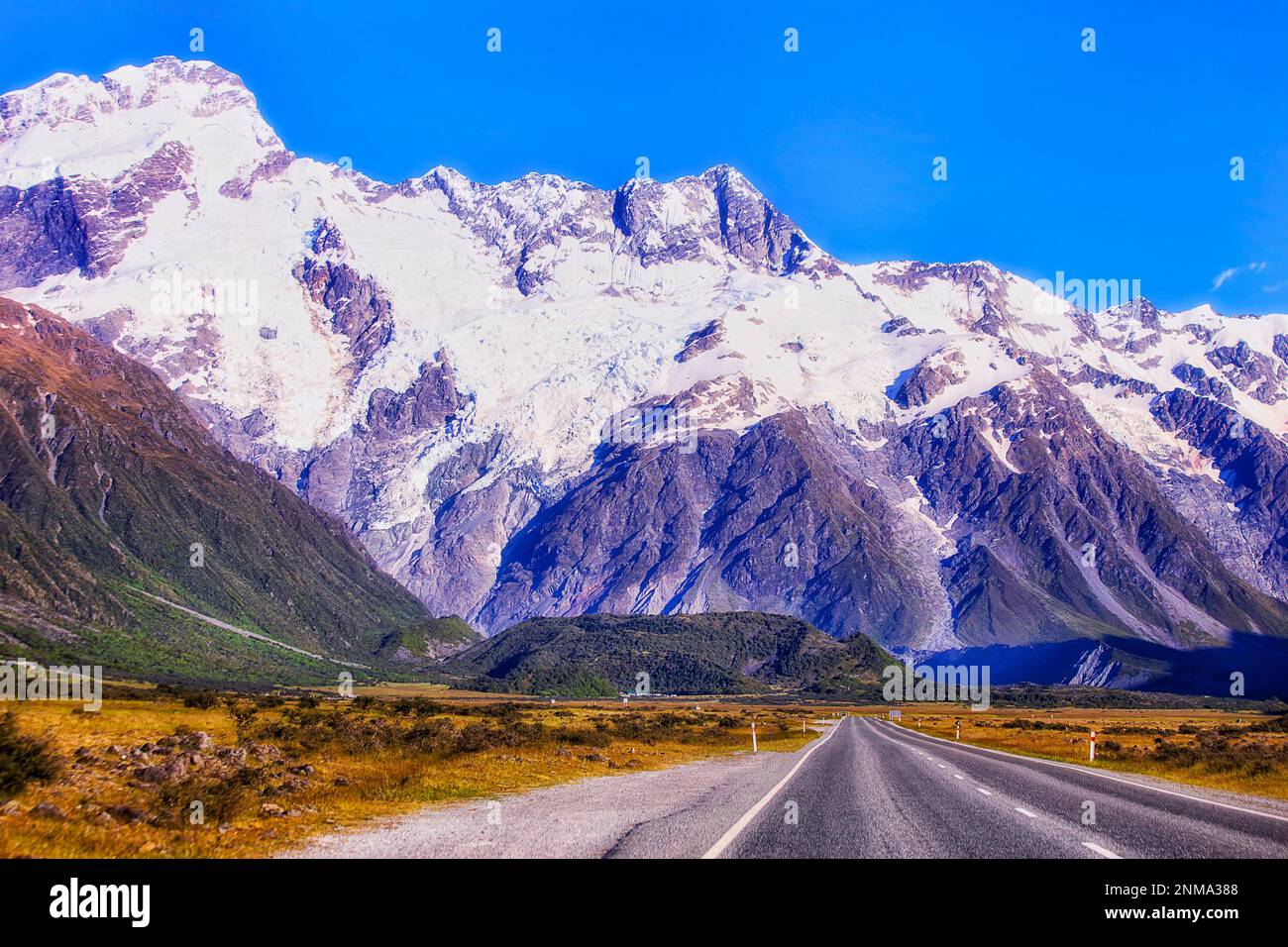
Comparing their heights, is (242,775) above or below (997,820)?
above

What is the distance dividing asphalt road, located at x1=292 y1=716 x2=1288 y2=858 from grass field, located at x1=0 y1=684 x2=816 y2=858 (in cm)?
194

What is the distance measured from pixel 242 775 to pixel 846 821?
529 inches

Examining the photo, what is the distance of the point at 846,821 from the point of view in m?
20.0

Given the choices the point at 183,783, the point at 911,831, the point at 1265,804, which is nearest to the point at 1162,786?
the point at 1265,804

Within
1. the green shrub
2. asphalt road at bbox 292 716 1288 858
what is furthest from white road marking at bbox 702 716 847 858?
the green shrub

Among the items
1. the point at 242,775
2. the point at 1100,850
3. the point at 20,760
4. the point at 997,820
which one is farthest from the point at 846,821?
the point at 20,760

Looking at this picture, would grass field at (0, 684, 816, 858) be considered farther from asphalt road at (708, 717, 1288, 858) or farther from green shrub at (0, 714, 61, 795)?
asphalt road at (708, 717, 1288, 858)

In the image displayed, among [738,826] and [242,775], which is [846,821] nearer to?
[738,826]

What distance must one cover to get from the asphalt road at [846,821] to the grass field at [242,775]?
194 cm

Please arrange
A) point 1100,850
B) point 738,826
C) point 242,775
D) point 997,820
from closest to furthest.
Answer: point 1100,850
point 738,826
point 997,820
point 242,775

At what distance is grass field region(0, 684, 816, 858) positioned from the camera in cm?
1603

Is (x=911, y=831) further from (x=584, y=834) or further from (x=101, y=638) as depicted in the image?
(x=101, y=638)

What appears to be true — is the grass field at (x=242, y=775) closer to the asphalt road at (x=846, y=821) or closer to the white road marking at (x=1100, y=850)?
the asphalt road at (x=846, y=821)
